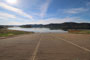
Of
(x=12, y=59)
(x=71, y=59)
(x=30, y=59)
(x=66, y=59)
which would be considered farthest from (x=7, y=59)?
(x=71, y=59)

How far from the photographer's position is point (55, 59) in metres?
4.92

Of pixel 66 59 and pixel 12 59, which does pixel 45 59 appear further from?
pixel 12 59

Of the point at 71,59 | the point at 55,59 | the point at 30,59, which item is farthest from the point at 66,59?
the point at 30,59

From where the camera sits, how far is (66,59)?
4.88 metres

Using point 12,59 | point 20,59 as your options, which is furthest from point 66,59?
point 12,59

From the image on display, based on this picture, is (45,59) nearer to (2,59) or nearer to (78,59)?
(78,59)

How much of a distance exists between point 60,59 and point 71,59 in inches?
28.8

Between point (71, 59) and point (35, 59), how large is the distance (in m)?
2.44

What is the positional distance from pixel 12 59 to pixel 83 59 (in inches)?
190

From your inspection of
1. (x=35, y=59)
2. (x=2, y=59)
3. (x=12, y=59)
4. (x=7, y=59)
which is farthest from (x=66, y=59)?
(x=2, y=59)

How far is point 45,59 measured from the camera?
4.91 metres

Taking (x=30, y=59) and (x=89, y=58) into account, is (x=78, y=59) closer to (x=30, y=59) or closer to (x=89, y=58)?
(x=89, y=58)

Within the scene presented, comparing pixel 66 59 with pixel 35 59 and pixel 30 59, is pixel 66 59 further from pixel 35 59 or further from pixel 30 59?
pixel 30 59

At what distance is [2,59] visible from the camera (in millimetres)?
4922
